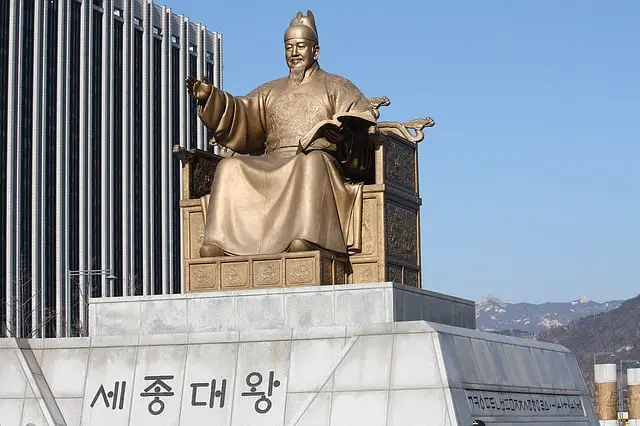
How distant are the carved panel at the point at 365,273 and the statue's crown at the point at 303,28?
7.75 ft

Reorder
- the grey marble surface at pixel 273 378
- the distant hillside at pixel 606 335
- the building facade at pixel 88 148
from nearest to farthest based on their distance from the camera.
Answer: the grey marble surface at pixel 273 378, the building facade at pixel 88 148, the distant hillside at pixel 606 335

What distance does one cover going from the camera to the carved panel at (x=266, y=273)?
10578mm

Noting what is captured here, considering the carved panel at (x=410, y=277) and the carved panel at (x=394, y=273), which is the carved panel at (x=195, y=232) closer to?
the carved panel at (x=394, y=273)

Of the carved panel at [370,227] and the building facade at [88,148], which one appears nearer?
the carved panel at [370,227]

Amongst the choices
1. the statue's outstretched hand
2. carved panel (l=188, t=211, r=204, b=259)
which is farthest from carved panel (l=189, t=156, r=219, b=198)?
the statue's outstretched hand

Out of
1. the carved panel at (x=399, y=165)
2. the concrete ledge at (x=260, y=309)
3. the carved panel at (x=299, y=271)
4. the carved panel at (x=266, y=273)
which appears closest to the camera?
the concrete ledge at (x=260, y=309)

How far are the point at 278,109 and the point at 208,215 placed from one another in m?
1.38

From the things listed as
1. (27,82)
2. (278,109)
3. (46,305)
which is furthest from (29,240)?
(278,109)

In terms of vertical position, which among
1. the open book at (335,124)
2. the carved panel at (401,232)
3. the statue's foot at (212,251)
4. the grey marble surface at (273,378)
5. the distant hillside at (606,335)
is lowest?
the distant hillside at (606,335)

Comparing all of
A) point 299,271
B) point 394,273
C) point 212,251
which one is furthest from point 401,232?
point 212,251

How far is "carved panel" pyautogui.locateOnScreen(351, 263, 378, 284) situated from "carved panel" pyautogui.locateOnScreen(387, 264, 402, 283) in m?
0.13

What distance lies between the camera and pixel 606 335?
386 ft

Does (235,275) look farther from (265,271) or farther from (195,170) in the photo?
(195,170)

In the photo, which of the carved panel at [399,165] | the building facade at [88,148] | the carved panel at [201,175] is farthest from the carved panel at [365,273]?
the building facade at [88,148]
